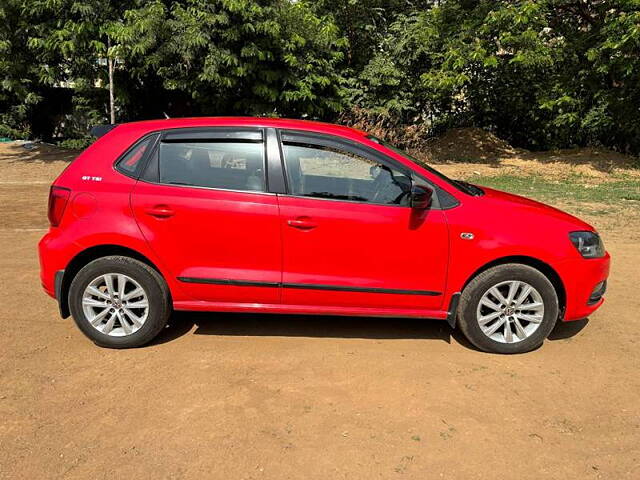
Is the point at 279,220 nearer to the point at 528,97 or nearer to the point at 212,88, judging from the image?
the point at 212,88

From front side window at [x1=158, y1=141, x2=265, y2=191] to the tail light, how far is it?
0.73 metres

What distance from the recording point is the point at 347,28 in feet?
59.5

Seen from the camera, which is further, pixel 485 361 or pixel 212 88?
pixel 212 88

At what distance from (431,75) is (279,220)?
1307 centimetres

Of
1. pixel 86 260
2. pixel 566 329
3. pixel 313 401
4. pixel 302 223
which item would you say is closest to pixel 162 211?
pixel 86 260

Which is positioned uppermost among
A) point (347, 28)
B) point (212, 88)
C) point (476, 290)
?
point (347, 28)

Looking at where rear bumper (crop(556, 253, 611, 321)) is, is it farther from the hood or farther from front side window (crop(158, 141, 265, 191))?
front side window (crop(158, 141, 265, 191))

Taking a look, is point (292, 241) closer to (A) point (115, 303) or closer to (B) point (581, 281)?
(A) point (115, 303)

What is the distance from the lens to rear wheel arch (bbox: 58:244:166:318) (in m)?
4.02

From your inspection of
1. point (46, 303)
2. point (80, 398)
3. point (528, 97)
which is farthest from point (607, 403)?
point (528, 97)

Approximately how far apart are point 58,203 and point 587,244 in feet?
13.1

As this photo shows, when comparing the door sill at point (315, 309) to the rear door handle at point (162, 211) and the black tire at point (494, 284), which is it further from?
the rear door handle at point (162, 211)

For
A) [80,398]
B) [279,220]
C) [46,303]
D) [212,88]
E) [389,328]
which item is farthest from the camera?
[212,88]

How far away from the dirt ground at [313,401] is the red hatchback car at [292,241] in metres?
0.32
